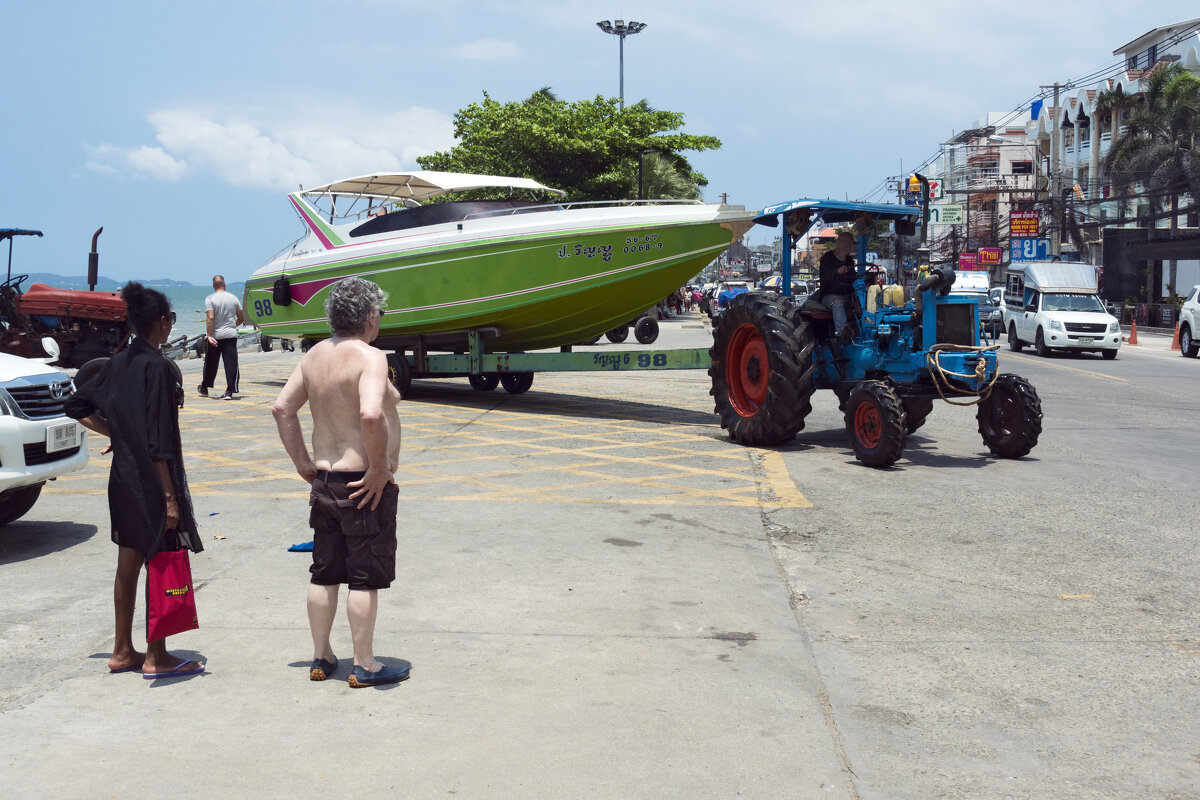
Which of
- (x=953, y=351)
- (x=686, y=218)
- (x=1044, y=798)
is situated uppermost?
(x=686, y=218)

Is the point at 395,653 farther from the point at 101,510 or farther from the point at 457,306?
the point at 457,306

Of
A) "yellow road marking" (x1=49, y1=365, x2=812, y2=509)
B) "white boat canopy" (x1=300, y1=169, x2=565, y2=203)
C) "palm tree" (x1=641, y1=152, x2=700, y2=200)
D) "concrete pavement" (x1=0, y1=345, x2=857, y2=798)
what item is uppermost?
"palm tree" (x1=641, y1=152, x2=700, y2=200)

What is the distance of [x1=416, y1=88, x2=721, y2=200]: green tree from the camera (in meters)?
37.8

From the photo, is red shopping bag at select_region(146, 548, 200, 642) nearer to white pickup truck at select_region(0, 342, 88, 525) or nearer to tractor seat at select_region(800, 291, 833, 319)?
white pickup truck at select_region(0, 342, 88, 525)

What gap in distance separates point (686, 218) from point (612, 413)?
8.55 ft

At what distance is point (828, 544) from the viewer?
6.82 meters

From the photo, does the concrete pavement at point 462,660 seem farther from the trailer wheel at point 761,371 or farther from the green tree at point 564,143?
the green tree at point 564,143

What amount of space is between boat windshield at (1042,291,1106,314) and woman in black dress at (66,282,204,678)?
2549 cm

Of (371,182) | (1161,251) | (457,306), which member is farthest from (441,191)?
(1161,251)

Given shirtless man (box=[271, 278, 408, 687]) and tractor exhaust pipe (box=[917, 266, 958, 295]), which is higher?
tractor exhaust pipe (box=[917, 266, 958, 295])

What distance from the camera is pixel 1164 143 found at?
153 ft

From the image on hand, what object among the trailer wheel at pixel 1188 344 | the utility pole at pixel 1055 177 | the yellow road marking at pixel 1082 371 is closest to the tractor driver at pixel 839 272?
the yellow road marking at pixel 1082 371

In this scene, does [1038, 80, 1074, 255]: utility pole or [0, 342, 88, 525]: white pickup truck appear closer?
[0, 342, 88, 525]: white pickup truck

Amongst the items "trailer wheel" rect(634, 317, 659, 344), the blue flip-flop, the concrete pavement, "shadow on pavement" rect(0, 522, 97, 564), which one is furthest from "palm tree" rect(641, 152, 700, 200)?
the blue flip-flop
